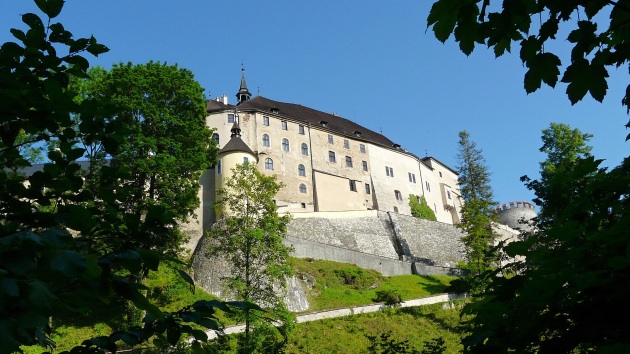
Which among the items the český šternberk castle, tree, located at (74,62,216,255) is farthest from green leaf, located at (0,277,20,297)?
the český šternberk castle

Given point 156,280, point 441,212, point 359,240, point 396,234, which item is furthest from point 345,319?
point 441,212

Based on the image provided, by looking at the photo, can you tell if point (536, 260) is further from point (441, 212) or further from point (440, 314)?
point (441, 212)

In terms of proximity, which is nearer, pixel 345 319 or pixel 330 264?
pixel 345 319

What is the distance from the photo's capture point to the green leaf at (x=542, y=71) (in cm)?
265

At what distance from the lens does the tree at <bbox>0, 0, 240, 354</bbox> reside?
6.40ft

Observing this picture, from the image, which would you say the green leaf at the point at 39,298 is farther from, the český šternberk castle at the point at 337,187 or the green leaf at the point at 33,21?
the český šternberk castle at the point at 337,187

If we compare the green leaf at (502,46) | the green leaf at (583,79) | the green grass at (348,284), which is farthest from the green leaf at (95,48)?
the green grass at (348,284)

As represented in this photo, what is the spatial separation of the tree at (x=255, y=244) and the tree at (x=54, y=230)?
1802 centimetres

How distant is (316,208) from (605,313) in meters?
50.2

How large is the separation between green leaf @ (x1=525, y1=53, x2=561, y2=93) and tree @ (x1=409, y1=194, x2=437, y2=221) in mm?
57950

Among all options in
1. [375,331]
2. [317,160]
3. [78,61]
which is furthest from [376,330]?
[317,160]

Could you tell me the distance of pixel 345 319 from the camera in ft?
94.1

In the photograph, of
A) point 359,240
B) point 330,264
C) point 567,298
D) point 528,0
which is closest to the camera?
point 528,0

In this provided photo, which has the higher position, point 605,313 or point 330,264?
point 330,264
